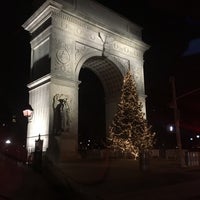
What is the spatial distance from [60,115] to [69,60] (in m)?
5.56

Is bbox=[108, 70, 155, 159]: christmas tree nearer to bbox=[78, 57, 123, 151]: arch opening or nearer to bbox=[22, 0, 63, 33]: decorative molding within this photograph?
bbox=[78, 57, 123, 151]: arch opening

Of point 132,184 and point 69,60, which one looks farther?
point 69,60

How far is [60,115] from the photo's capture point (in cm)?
2486

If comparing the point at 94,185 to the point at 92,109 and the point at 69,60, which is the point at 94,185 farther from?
the point at 92,109

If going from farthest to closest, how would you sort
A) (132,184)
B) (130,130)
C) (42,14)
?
(42,14) → (130,130) → (132,184)

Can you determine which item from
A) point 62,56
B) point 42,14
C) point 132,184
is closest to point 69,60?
point 62,56

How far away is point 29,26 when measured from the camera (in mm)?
30828

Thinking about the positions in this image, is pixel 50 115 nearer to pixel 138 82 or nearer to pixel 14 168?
pixel 14 168

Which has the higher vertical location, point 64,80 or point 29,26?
point 29,26

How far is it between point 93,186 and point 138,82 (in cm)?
2310

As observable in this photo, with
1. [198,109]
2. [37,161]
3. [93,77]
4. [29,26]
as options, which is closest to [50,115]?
[37,161]

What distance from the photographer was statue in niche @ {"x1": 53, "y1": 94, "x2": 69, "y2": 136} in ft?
80.8

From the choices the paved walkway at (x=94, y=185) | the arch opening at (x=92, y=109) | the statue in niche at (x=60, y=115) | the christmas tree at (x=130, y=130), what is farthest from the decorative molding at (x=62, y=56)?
the paved walkway at (x=94, y=185)

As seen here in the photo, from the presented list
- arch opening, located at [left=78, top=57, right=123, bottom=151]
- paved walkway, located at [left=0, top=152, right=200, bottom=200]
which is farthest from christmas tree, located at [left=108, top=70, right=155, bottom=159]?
paved walkway, located at [left=0, top=152, right=200, bottom=200]
